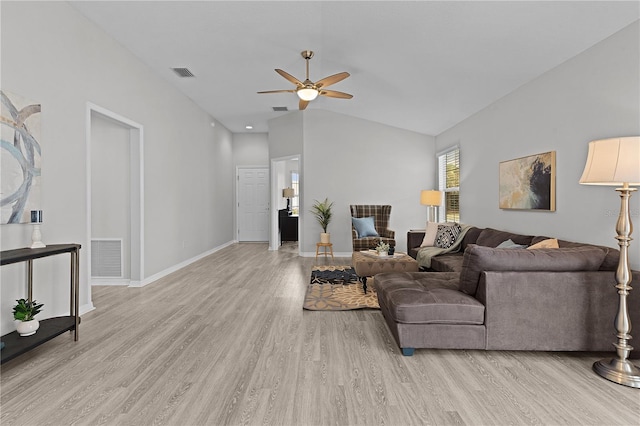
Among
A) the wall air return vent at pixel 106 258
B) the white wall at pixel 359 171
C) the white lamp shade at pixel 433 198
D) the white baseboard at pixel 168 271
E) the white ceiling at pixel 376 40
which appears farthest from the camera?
the white wall at pixel 359 171

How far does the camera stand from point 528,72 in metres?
3.98

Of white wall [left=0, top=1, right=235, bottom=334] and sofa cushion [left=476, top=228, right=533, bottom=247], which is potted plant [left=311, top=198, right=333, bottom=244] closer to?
white wall [left=0, top=1, right=235, bottom=334]

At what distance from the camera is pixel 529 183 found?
13.7 ft

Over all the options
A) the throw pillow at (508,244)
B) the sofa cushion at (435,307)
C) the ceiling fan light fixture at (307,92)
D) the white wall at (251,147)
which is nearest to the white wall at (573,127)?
the throw pillow at (508,244)

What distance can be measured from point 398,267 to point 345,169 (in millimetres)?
3704

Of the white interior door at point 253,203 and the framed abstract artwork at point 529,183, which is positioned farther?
the white interior door at point 253,203

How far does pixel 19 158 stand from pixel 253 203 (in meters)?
6.92

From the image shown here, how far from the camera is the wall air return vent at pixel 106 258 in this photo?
16.1 feet

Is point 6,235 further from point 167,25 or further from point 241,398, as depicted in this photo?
point 167,25

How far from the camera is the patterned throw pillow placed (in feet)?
17.2

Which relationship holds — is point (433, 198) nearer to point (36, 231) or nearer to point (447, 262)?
point (447, 262)

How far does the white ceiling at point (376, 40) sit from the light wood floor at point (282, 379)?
2.72 m

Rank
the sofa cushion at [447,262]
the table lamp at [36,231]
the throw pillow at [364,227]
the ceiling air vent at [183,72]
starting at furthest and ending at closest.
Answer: the throw pillow at [364,227] → the ceiling air vent at [183,72] → the sofa cushion at [447,262] → the table lamp at [36,231]

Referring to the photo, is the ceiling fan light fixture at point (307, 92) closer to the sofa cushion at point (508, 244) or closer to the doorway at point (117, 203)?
the doorway at point (117, 203)
